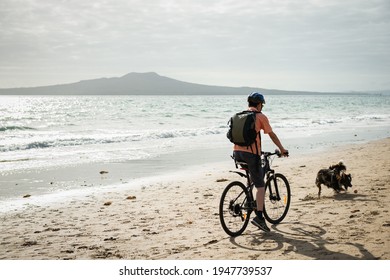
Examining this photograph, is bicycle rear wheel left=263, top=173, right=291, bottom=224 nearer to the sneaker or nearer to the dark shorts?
the sneaker

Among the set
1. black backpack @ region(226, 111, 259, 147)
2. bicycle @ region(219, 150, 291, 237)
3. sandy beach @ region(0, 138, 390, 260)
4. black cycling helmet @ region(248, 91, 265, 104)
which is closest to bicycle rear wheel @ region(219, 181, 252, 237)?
bicycle @ region(219, 150, 291, 237)

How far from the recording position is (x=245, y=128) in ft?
18.9

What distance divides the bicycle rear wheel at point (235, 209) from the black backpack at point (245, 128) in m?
0.81

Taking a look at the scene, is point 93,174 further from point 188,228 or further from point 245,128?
point 245,128

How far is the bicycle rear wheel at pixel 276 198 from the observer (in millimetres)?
7004

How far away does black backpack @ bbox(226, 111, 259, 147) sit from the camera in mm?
5762

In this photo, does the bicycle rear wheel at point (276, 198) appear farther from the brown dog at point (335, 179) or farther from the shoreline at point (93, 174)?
the shoreline at point (93, 174)

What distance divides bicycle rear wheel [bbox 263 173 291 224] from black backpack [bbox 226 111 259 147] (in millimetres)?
1363

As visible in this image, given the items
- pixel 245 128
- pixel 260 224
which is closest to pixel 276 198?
pixel 260 224

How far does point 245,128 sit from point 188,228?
2.34 metres

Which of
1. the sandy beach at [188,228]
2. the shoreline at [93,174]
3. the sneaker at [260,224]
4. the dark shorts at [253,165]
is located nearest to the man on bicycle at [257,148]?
the dark shorts at [253,165]
